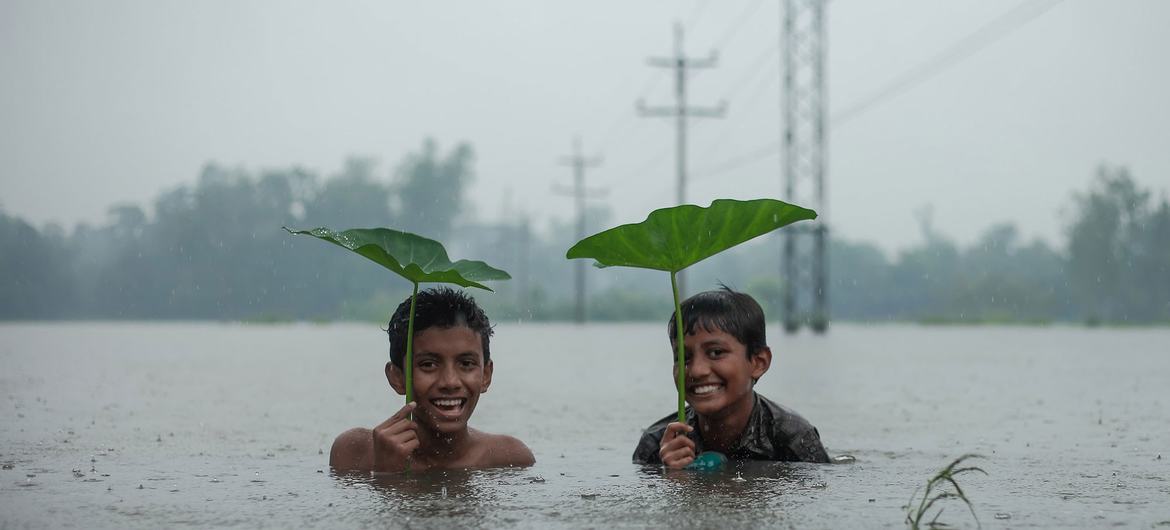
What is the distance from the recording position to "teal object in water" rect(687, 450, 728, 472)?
190 inches

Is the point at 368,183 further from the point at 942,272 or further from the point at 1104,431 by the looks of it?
the point at 1104,431

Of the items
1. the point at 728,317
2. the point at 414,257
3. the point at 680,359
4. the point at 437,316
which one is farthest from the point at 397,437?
the point at 728,317

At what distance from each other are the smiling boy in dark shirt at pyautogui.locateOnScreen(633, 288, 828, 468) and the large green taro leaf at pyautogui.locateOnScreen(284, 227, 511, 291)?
801mm

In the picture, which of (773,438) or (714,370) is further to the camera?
(773,438)

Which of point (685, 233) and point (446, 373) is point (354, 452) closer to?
point (446, 373)

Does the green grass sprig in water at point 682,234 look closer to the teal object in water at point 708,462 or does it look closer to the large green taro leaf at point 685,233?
the large green taro leaf at point 685,233

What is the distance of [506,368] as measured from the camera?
588 inches

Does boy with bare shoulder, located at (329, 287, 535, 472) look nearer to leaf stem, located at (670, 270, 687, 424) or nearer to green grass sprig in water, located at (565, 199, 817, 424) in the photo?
green grass sprig in water, located at (565, 199, 817, 424)

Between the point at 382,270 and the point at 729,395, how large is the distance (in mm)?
66497

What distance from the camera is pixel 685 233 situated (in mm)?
4402

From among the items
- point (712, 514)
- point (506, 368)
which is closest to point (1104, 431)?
point (712, 514)

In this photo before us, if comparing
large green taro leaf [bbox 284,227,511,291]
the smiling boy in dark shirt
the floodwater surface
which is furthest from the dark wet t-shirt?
large green taro leaf [bbox 284,227,511,291]

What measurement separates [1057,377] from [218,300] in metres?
63.4

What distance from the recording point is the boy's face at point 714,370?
4.70 m
